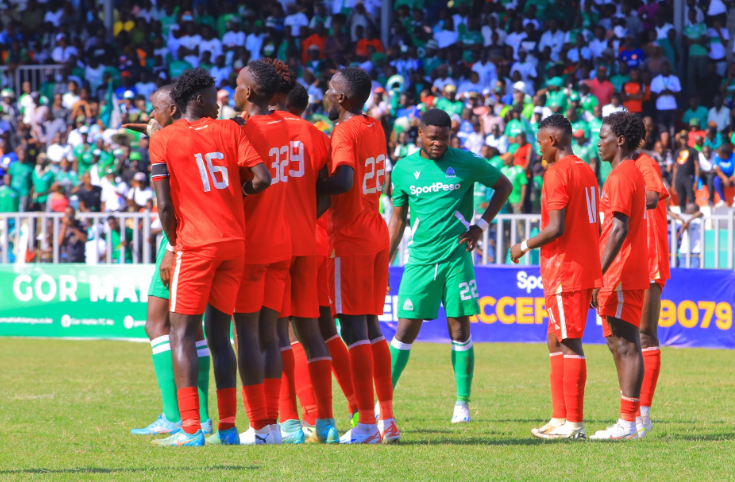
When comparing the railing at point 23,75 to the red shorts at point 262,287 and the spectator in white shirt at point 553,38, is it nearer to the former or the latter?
the spectator in white shirt at point 553,38

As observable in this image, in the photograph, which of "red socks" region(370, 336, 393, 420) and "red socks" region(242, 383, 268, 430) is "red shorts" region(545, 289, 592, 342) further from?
"red socks" region(242, 383, 268, 430)

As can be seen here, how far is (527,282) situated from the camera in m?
14.0

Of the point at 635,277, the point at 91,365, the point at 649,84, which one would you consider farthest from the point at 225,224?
the point at 649,84

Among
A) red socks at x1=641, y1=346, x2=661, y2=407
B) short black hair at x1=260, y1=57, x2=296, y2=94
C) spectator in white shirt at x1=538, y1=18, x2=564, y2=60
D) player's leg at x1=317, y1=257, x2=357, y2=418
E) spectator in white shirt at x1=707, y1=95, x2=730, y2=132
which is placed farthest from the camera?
spectator in white shirt at x1=538, y1=18, x2=564, y2=60

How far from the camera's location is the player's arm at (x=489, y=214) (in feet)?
25.1

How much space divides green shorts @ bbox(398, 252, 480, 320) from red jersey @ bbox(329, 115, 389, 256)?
4.03ft

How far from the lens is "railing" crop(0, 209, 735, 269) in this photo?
43.7 ft

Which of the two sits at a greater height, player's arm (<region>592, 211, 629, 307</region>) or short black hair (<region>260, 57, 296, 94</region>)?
short black hair (<region>260, 57, 296, 94</region>)

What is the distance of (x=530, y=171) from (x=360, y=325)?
38.5ft

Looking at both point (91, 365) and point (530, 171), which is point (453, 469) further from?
point (530, 171)

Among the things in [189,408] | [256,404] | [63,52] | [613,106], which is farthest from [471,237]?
[63,52]

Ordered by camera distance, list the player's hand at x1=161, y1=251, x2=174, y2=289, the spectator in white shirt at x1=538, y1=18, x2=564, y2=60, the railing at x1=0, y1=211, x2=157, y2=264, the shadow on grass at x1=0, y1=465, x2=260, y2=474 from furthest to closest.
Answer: the spectator in white shirt at x1=538, y1=18, x2=564, y2=60 < the railing at x1=0, y1=211, x2=157, y2=264 < the player's hand at x1=161, y1=251, x2=174, y2=289 < the shadow on grass at x1=0, y1=465, x2=260, y2=474

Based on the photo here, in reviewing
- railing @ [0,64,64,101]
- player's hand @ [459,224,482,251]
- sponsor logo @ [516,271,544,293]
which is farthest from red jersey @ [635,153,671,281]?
Result: railing @ [0,64,64,101]

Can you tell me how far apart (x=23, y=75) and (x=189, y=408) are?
22303 millimetres
